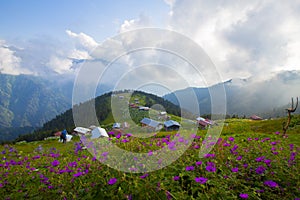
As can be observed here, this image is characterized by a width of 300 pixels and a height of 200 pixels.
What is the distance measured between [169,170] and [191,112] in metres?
1.82

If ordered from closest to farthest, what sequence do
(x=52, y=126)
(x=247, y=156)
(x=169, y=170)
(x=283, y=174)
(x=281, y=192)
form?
1. (x=281, y=192)
2. (x=283, y=174)
3. (x=169, y=170)
4. (x=247, y=156)
5. (x=52, y=126)

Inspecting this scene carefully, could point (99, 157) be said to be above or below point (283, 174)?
below

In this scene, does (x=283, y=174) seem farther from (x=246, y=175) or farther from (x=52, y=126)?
(x=52, y=126)

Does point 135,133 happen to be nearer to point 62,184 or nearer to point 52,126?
point 62,184

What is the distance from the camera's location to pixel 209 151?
19.4ft

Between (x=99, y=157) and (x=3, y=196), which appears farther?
(x=99, y=157)

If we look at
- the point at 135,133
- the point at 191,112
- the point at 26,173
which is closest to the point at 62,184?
the point at 26,173

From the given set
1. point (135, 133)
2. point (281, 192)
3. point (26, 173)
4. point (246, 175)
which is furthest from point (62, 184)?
point (281, 192)

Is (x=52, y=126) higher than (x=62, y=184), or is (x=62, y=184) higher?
(x=62, y=184)

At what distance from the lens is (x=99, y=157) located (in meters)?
5.79

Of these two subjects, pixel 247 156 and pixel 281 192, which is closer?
pixel 281 192

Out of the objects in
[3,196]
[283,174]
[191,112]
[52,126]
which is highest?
[191,112]

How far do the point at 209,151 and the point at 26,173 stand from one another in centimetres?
563

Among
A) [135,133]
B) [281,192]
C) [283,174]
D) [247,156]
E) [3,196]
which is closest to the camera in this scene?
[281,192]
